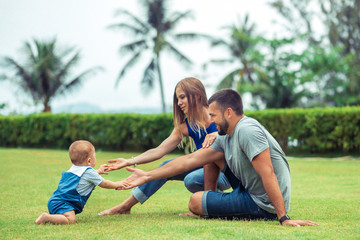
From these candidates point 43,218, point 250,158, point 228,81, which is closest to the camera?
point 250,158

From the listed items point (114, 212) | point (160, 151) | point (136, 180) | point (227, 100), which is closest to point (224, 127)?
point (227, 100)

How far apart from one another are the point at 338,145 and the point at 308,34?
23033mm

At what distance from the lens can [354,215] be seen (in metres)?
5.22

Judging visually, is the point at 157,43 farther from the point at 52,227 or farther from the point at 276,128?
the point at 52,227

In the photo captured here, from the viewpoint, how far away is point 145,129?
20.2 m

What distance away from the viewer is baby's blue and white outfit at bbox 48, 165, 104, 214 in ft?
15.5

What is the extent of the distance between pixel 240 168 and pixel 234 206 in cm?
44

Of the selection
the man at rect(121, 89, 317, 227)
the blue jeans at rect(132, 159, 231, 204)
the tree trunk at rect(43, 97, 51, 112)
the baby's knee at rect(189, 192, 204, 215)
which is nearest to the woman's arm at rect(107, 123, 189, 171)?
the blue jeans at rect(132, 159, 231, 204)

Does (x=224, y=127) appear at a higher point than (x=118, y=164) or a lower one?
higher

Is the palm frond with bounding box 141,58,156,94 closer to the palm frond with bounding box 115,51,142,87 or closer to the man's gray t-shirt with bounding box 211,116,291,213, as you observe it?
the palm frond with bounding box 115,51,142,87

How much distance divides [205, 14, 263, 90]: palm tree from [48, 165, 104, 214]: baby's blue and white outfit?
30.5 metres

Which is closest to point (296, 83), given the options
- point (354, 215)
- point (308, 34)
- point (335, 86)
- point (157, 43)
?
point (335, 86)

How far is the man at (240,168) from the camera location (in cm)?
414

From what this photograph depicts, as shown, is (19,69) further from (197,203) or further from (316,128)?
(197,203)
